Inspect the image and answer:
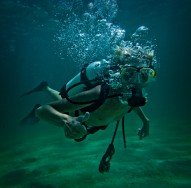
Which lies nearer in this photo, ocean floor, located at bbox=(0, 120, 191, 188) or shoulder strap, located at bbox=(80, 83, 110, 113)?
shoulder strap, located at bbox=(80, 83, 110, 113)

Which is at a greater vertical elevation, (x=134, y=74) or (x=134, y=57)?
(x=134, y=57)

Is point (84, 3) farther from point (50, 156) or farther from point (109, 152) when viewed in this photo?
point (109, 152)

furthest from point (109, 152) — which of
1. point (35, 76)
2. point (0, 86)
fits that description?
point (35, 76)

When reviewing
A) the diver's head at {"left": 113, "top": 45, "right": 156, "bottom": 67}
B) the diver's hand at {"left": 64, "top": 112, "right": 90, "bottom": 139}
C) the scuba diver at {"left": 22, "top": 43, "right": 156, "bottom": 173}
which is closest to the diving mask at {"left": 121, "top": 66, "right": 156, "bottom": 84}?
the scuba diver at {"left": 22, "top": 43, "right": 156, "bottom": 173}

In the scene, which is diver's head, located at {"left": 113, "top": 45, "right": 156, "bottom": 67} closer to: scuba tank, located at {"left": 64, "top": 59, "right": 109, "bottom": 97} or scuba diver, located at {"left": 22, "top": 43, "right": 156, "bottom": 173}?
scuba diver, located at {"left": 22, "top": 43, "right": 156, "bottom": 173}

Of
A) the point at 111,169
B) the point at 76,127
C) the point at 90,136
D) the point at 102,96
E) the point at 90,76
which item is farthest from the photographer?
the point at 90,136

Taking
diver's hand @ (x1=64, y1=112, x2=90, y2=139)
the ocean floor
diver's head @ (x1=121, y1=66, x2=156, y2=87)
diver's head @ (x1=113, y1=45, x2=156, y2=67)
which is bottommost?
the ocean floor

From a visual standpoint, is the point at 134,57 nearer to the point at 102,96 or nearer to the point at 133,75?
the point at 133,75

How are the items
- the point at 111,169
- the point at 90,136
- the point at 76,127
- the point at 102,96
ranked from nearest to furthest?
the point at 76,127 → the point at 102,96 → the point at 111,169 → the point at 90,136

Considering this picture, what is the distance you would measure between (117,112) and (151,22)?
127 ft

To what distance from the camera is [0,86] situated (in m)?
73.2

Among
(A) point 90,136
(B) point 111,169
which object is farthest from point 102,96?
(A) point 90,136

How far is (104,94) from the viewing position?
160 inches

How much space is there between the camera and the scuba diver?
12.8 ft
